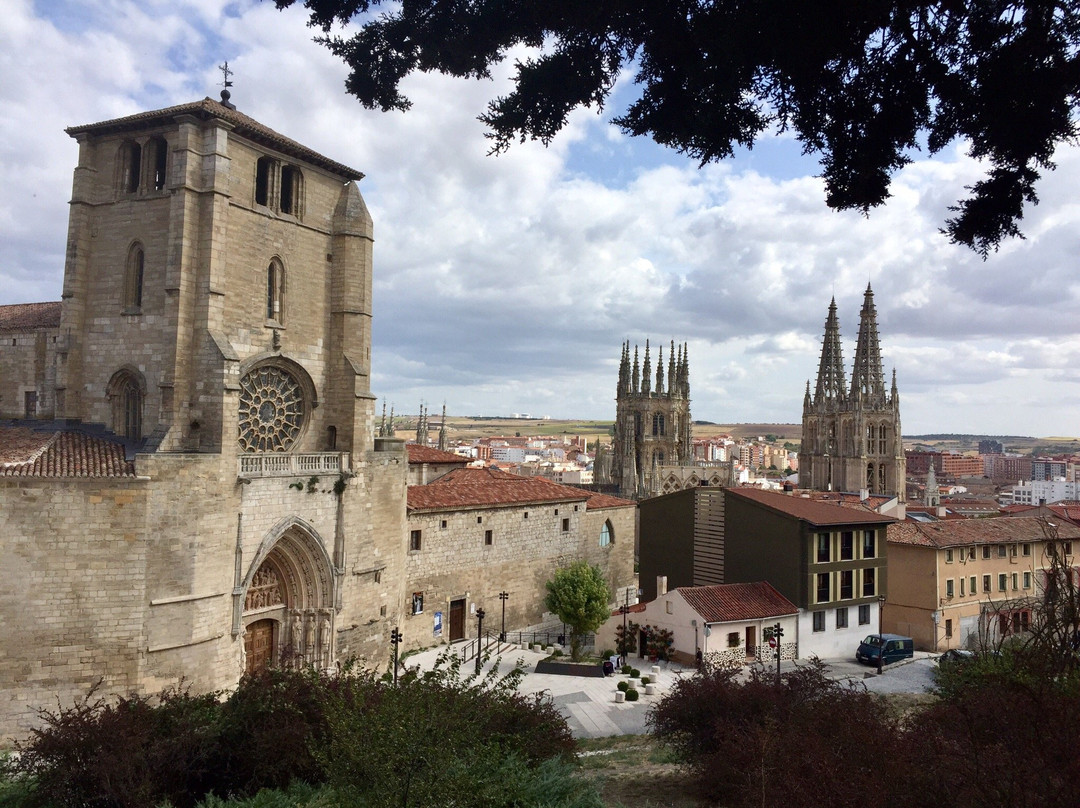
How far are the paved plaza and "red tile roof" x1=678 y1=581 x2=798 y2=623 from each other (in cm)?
184

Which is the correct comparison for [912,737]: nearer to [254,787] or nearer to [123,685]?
[254,787]

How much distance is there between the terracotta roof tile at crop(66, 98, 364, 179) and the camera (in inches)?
773

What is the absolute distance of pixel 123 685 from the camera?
16812mm

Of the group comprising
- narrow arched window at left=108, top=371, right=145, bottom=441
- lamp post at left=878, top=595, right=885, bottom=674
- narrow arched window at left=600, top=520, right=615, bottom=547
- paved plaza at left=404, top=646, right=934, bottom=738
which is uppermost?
narrow arched window at left=108, top=371, right=145, bottom=441

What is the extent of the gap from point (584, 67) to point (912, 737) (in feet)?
30.6

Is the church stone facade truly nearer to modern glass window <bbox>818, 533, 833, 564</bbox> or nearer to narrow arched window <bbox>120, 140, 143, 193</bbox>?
modern glass window <bbox>818, 533, 833, 564</bbox>

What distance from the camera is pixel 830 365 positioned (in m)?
85.7

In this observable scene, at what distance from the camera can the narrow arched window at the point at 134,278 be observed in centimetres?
2034

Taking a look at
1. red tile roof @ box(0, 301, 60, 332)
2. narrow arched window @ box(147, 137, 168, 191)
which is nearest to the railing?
narrow arched window @ box(147, 137, 168, 191)

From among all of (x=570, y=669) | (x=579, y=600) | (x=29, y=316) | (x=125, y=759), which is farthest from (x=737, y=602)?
(x=29, y=316)

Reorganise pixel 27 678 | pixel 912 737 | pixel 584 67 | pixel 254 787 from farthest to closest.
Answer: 1. pixel 27 678
2. pixel 254 787
3. pixel 912 737
4. pixel 584 67

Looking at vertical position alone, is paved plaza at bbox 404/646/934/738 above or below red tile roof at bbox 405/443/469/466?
below

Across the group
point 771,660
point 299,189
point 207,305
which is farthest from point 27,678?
point 771,660

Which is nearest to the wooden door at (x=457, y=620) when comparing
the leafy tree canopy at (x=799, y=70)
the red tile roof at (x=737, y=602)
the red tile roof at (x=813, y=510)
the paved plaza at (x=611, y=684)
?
the paved plaza at (x=611, y=684)
